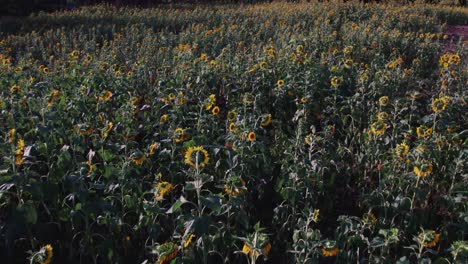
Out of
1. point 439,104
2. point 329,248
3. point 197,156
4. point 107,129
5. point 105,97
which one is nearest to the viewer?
point 329,248

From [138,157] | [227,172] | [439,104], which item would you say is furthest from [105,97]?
[439,104]

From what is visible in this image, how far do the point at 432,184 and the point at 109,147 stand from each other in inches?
79.0

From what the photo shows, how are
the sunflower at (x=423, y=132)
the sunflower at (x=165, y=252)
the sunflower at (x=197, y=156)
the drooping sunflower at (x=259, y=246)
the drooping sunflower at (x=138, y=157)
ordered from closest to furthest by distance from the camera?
the drooping sunflower at (x=259, y=246) < the sunflower at (x=165, y=252) < the sunflower at (x=197, y=156) < the drooping sunflower at (x=138, y=157) < the sunflower at (x=423, y=132)

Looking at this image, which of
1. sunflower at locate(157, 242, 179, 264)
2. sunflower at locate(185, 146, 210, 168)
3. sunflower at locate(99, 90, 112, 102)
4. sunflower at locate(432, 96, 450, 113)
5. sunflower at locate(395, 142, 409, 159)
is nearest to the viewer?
sunflower at locate(157, 242, 179, 264)

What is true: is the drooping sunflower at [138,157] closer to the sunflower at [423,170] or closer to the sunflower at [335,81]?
the sunflower at [423,170]

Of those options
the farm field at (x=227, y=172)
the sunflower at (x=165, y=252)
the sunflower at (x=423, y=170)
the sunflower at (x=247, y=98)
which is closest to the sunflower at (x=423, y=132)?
the farm field at (x=227, y=172)

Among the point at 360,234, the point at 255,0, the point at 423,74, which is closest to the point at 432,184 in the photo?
the point at 360,234

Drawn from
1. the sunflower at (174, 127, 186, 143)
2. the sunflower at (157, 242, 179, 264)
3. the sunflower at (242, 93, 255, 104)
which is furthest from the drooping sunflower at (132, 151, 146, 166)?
the sunflower at (242, 93, 255, 104)

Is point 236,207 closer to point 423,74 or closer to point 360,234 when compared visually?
point 360,234

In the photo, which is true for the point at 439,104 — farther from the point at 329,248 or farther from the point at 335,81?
the point at 329,248

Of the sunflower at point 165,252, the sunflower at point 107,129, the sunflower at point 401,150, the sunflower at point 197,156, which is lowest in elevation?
the sunflower at point 165,252

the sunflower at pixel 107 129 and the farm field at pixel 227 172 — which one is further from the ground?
the sunflower at pixel 107 129

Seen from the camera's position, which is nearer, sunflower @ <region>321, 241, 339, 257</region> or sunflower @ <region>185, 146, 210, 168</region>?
sunflower @ <region>321, 241, 339, 257</region>

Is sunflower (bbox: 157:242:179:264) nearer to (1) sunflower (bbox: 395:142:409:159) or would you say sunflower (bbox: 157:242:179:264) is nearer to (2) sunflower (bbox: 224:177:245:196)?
(2) sunflower (bbox: 224:177:245:196)
